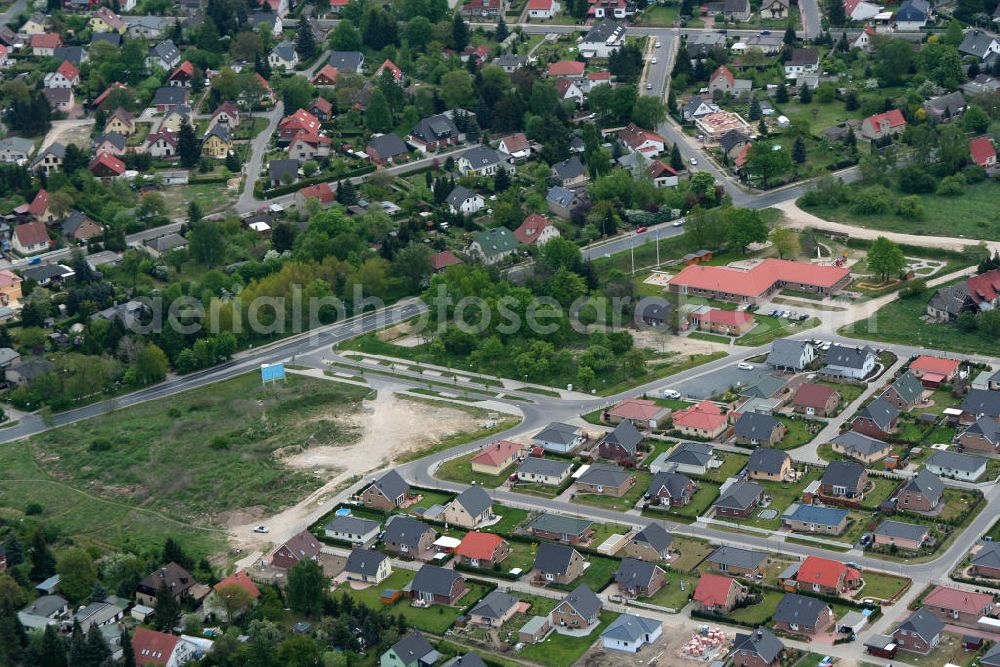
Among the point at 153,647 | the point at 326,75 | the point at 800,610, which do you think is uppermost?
the point at 326,75

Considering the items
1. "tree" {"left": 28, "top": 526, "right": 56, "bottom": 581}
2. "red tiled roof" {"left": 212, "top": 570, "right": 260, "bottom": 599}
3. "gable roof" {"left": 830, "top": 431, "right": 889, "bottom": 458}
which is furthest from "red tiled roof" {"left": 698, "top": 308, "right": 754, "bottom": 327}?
"tree" {"left": 28, "top": 526, "right": 56, "bottom": 581}

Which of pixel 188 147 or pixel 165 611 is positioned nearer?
pixel 165 611

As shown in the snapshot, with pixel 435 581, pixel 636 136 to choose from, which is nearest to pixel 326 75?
pixel 636 136

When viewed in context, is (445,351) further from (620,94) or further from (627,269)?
(620,94)

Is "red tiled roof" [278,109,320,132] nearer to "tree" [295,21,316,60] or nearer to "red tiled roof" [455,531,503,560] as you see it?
"tree" [295,21,316,60]

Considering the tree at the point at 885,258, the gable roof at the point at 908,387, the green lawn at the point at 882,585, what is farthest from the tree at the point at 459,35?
the green lawn at the point at 882,585

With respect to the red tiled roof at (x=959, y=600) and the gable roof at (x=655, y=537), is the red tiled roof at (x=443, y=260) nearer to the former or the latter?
the gable roof at (x=655, y=537)

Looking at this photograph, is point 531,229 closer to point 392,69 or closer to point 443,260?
point 443,260
